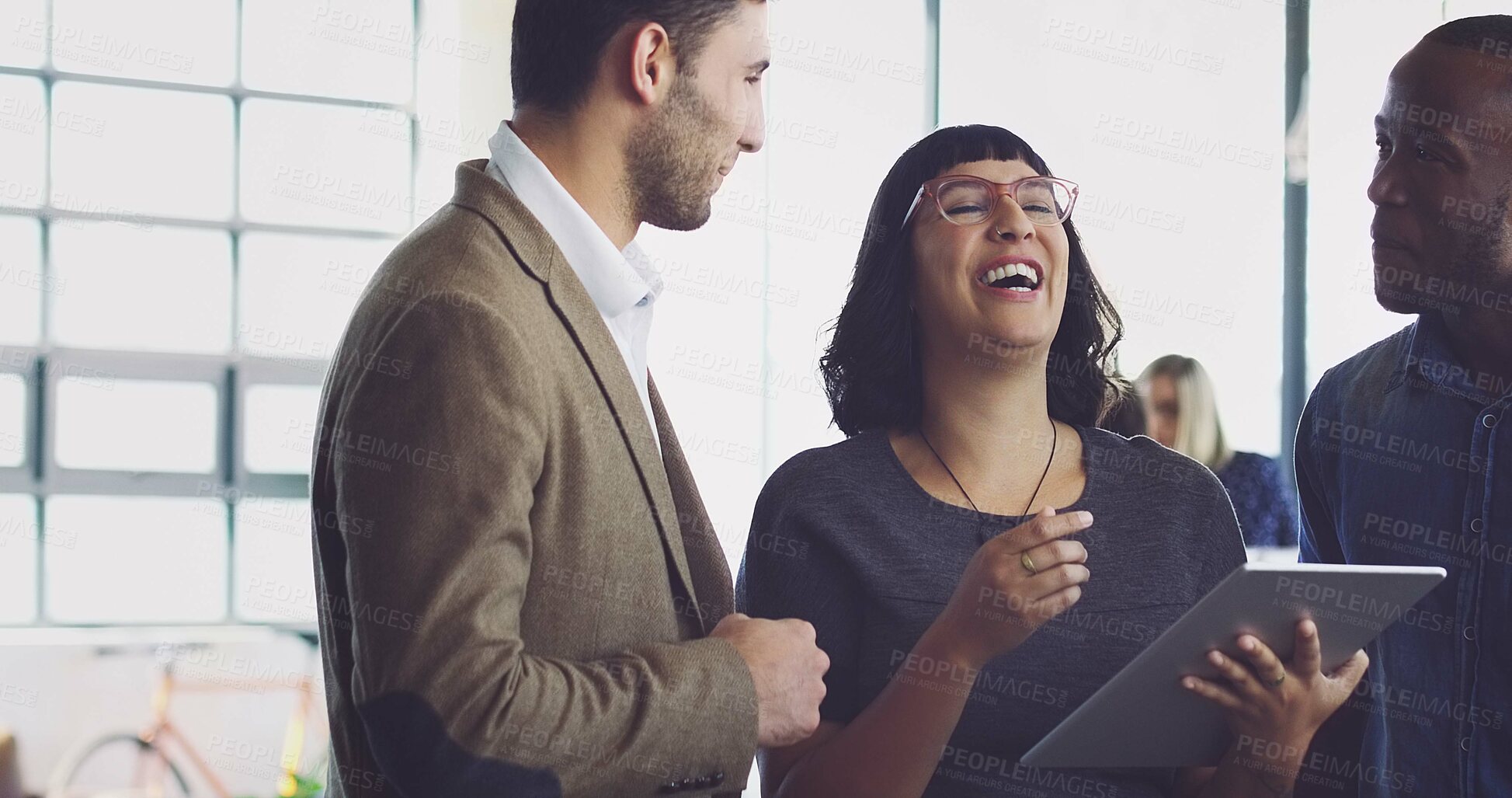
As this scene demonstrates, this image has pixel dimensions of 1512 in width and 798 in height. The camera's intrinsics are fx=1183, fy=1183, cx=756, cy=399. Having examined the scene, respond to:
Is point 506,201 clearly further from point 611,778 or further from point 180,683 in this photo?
point 180,683

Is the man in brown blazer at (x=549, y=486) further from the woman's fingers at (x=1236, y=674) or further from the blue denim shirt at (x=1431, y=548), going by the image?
the blue denim shirt at (x=1431, y=548)

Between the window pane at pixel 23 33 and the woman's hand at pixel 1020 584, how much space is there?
4303 mm

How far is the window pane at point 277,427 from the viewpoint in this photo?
4.31 m

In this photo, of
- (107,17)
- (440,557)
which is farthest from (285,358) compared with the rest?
(440,557)

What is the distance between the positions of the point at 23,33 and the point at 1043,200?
4.10m

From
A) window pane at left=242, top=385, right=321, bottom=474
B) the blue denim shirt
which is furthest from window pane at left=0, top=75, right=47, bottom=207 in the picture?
the blue denim shirt

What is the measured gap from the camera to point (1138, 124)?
494cm

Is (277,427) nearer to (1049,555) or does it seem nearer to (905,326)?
(905,326)

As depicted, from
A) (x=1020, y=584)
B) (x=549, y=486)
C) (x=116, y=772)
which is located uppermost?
(x=549, y=486)

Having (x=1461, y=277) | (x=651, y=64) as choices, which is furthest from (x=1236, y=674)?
(x=651, y=64)

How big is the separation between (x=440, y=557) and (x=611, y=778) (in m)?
0.24

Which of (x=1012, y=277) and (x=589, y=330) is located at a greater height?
(x=1012, y=277)

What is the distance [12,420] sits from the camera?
4.18 metres

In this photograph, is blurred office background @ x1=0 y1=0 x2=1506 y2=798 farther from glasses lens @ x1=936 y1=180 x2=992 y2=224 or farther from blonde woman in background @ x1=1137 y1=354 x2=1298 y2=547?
glasses lens @ x1=936 y1=180 x2=992 y2=224
